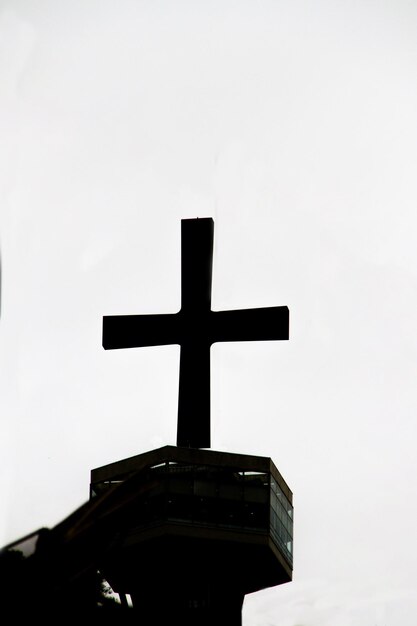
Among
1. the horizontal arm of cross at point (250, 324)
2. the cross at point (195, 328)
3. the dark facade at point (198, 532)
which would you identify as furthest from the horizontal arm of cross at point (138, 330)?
the dark facade at point (198, 532)

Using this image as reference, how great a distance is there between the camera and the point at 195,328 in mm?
28609

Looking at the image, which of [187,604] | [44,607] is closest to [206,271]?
[187,604]

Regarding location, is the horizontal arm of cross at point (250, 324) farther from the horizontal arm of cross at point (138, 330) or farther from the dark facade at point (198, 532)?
the dark facade at point (198, 532)

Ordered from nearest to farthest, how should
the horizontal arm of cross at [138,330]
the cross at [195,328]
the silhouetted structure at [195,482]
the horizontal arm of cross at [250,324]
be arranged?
the cross at [195,328] → the silhouetted structure at [195,482] → the horizontal arm of cross at [250,324] → the horizontal arm of cross at [138,330]

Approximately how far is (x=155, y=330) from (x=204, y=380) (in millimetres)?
2426

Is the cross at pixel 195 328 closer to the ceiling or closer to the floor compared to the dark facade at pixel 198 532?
closer to the ceiling

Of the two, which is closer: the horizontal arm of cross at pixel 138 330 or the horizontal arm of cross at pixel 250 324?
the horizontal arm of cross at pixel 250 324

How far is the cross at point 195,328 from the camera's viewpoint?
27625mm

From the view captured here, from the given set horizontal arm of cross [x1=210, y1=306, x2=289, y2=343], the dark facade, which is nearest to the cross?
horizontal arm of cross [x1=210, y1=306, x2=289, y2=343]

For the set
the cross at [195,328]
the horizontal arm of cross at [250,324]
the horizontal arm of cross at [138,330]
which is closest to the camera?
the cross at [195,328]

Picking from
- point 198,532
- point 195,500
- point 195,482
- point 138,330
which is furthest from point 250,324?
point 198,532

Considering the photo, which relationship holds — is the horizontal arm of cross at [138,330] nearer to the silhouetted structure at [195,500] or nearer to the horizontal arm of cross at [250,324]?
the silhouetted structure at [195,500]

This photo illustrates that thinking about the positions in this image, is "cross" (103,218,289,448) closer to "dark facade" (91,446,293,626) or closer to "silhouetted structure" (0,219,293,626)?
"silhouetted structure" (0,219,293,626)

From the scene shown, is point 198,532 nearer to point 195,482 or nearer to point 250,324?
point 195,482
